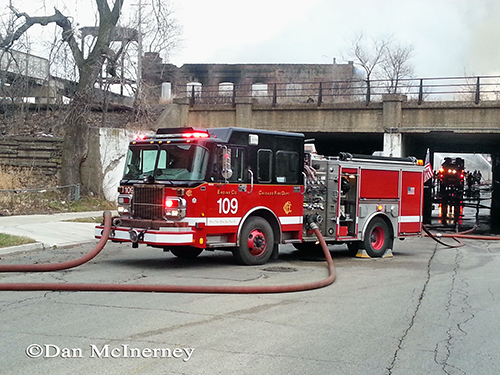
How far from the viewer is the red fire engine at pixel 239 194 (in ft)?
35.1

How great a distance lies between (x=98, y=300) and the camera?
26.3 ft

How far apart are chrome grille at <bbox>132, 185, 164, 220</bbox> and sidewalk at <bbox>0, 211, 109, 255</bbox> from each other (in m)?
3.24

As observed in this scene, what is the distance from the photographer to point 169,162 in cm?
1111

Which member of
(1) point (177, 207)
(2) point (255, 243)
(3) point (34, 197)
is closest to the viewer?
(1) point (177, 207)

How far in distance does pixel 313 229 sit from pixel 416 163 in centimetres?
418

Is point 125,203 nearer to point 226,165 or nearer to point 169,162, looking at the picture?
point 169,162

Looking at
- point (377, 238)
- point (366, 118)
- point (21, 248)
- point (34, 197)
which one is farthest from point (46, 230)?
point (366, 118)

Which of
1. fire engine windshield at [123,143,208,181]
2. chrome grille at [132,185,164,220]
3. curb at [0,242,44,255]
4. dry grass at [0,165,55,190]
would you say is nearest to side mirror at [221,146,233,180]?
fire engine windshield at [123,143,208,181]

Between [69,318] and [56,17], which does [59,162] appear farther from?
[69,318]

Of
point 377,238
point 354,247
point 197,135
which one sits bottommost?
point 354,247

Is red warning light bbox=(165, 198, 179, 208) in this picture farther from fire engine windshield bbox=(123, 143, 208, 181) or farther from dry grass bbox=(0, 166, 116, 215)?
dry grass bbox=(0, 166, 116, 215)

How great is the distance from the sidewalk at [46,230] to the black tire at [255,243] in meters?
4.69

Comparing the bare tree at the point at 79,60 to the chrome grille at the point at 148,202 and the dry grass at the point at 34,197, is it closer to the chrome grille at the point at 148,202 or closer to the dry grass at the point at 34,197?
the dry grass at the point at 34,197

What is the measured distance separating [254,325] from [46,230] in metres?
9.83
